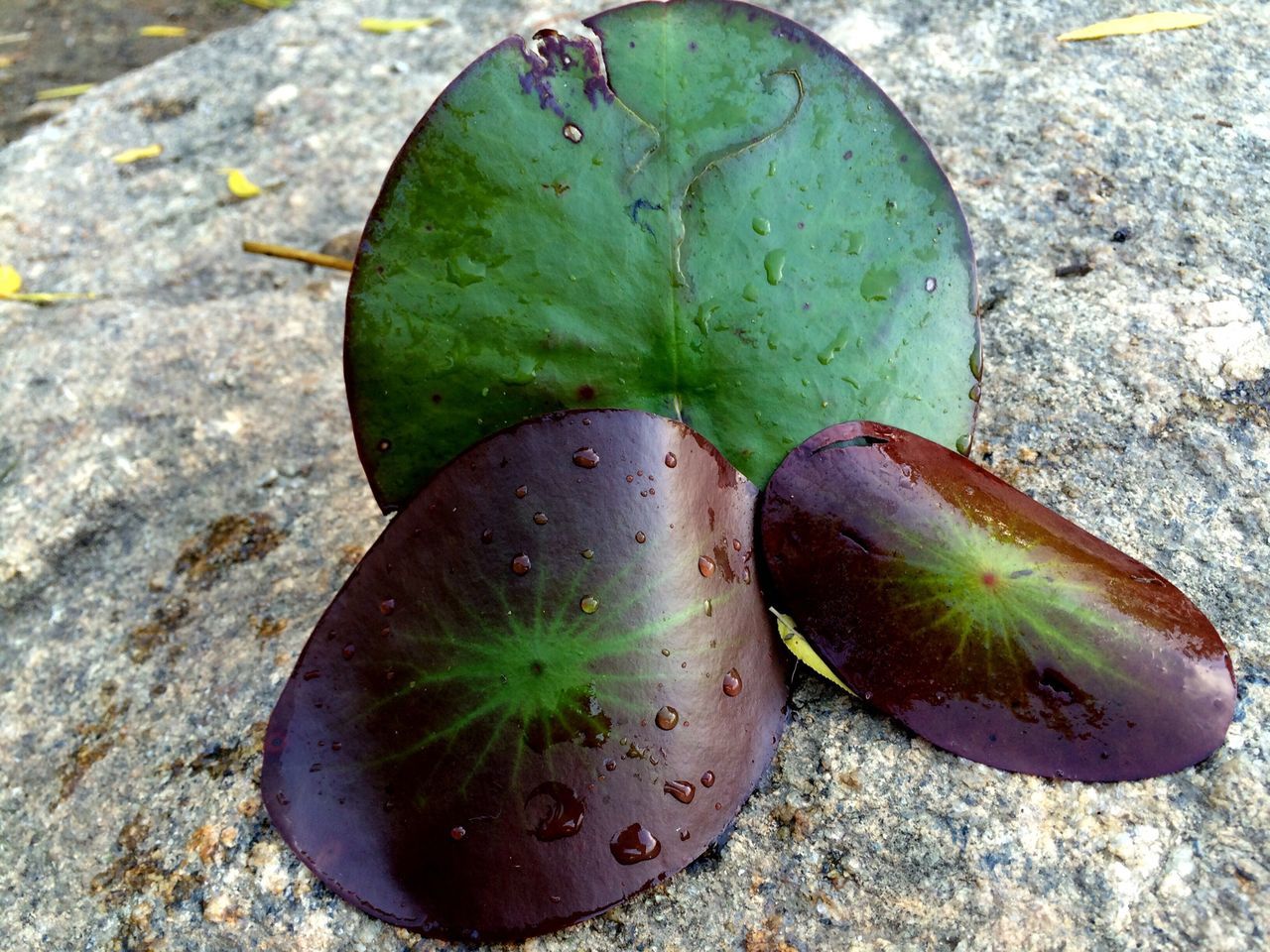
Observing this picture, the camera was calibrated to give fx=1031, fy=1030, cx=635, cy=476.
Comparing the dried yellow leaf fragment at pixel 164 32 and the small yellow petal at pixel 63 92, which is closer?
the small yellow petal at pixel 63 92

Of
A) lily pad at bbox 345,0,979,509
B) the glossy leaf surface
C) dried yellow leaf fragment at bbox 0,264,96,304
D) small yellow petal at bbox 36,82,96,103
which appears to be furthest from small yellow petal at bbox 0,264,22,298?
the glossy leaf surface

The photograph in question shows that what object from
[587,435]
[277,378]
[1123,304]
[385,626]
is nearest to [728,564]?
[587,435]

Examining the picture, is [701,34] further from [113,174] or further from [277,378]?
[113,174]

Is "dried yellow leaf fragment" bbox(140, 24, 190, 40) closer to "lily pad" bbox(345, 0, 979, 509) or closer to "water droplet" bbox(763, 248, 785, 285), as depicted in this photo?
"lily pad" bbox(345, 0, 979, 509)

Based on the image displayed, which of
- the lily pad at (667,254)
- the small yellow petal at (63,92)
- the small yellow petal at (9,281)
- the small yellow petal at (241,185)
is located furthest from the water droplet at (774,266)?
the small yellow petal at (63,92)

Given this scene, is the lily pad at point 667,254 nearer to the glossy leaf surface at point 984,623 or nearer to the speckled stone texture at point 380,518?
the glossy leaf surface at point 984,623

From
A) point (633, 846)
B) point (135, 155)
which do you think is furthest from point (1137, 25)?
point (135, 155)
